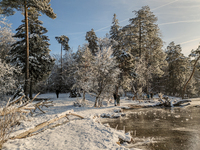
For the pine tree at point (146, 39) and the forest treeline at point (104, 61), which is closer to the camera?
the forest treeline at point (104, 61)

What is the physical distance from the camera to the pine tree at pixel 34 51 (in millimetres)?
19969

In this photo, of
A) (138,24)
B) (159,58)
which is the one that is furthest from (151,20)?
(159,58)

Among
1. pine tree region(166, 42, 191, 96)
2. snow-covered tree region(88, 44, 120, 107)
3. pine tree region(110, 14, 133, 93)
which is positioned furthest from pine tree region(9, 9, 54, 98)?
pine tree region(166, 42, 191, 96)

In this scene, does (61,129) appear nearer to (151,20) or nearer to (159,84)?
(151,20)

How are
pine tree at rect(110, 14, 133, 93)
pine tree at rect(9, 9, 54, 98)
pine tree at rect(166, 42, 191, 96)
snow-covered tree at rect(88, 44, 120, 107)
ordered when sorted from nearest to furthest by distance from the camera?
snow-covered tree at rect(88, 44, 120, 107)
pine tree at rect(9, 9, 54, 98)
pine tree at rect(110, 14, 133, 93)
pine tree at rect(166, 42, 191, 96)

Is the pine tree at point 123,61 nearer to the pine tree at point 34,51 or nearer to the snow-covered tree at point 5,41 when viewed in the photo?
the pine tree at point 34,51

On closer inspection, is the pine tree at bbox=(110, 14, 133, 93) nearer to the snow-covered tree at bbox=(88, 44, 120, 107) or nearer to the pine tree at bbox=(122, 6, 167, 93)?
the pine tree at bbox=(122, 6, 167, 93)

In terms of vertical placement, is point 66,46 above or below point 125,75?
above

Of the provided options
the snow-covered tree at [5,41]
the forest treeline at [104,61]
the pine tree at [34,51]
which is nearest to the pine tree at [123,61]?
the forest treeline at [104,61]

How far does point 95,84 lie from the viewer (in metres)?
17.4

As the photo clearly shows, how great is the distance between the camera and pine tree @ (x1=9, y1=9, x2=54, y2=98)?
19969mm

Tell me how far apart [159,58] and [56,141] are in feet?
103

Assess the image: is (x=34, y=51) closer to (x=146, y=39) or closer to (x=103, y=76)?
(x=103, y=76)

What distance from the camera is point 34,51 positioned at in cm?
2183
